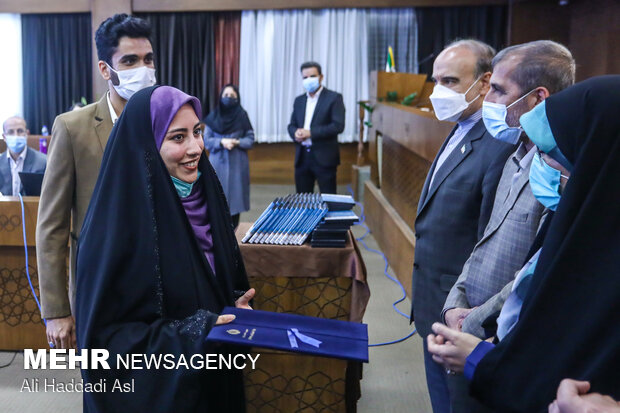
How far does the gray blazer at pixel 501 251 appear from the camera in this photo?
1.41 metres

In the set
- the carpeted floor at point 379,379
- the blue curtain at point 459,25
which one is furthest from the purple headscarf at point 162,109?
the blue curtain at point 459,25

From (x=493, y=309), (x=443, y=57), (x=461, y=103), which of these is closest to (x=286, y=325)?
(x=493, y=309)

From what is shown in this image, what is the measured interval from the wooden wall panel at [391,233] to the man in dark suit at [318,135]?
535 millimetres

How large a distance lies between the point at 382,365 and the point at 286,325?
1.96 meters

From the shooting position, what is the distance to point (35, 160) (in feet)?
14.4

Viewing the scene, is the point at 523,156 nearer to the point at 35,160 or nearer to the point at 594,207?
the point at 594,207

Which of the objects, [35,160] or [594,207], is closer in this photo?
[594,207]

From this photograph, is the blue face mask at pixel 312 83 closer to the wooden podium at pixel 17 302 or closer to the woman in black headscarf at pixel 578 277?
the wooden podium at pixel 17 302

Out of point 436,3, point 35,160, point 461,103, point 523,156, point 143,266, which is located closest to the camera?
point 143,266

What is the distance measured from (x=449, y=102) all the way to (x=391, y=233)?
268 centimetres

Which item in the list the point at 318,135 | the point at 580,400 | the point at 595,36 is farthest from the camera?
the point at 595,36

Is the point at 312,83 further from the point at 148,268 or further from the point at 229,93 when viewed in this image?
the point at 148,268

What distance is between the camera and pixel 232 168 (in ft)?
16.4

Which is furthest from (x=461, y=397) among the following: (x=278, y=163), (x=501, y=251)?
(x=278, y=163)
